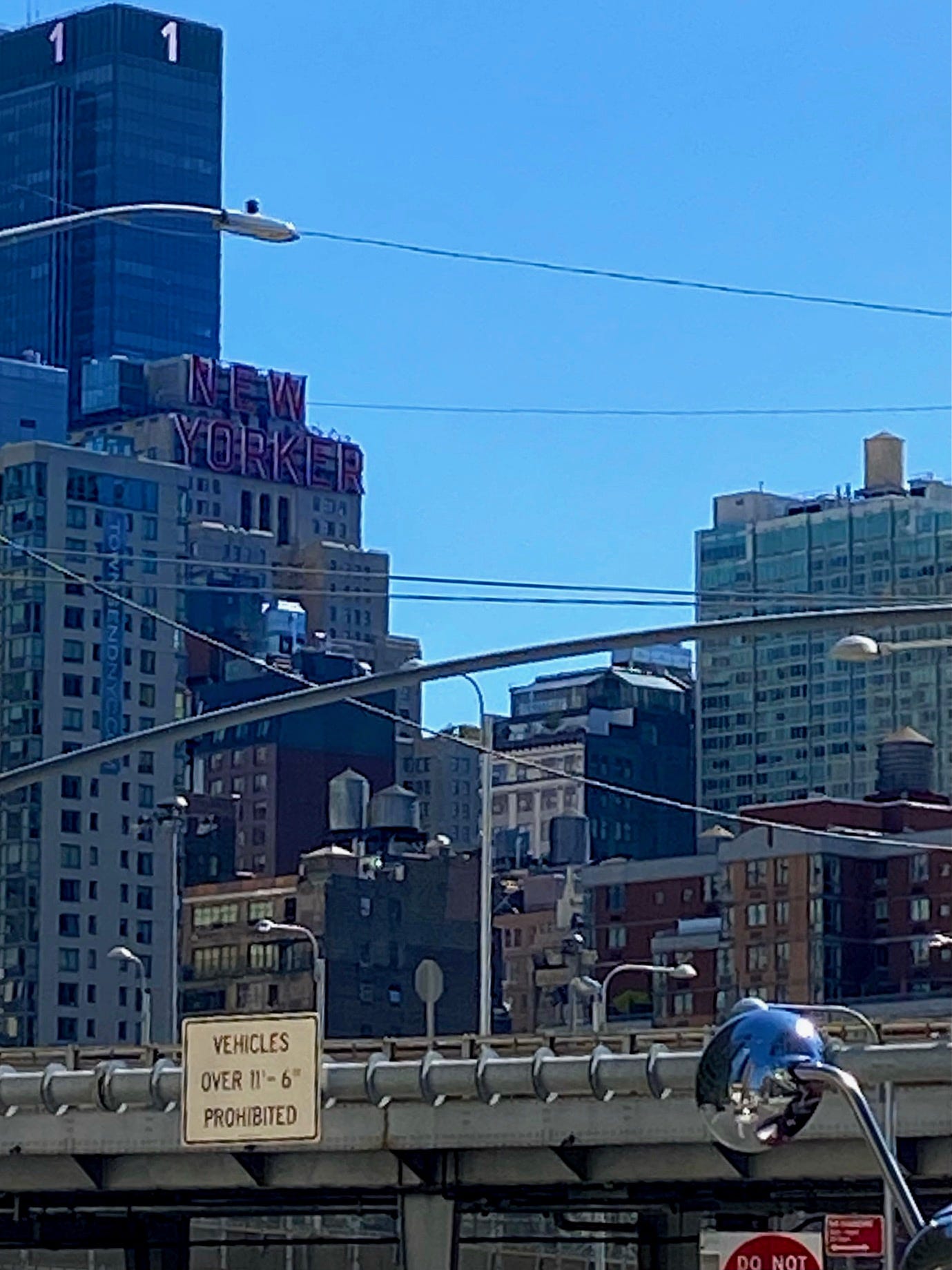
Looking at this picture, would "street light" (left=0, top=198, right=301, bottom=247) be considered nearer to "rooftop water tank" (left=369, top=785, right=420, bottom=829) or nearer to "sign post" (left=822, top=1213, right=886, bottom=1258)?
"sign post" (left=822, top=1213, right=886, bottom=1258)

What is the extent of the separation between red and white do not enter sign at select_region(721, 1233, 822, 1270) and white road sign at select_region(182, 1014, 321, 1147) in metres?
21.4

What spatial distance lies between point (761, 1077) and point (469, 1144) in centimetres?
3738

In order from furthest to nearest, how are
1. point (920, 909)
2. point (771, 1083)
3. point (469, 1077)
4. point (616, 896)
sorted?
point (616, 896) → point (920, 909) → point (469, 1077) → point (771, 1083)

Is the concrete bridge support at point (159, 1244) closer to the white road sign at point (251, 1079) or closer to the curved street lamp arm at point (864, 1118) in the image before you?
the white road sign at point (251, 1079)

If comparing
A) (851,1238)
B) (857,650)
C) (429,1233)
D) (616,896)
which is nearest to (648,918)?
(616,896)

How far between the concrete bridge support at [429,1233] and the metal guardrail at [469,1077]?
7.35ft

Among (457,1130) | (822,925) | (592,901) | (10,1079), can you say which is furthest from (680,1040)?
(592,901)

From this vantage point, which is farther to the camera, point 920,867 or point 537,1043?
point 920,867

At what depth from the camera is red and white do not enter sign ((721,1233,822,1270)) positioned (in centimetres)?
2036

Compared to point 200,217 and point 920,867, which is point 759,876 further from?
point 200,217

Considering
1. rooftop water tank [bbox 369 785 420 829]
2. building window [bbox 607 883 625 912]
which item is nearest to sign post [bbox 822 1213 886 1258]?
building window [bbox 607 883 625 912]

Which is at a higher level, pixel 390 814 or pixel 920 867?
pixel 390 814

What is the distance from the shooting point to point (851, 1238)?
1113 inches

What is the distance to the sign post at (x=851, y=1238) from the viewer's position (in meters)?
28.0
